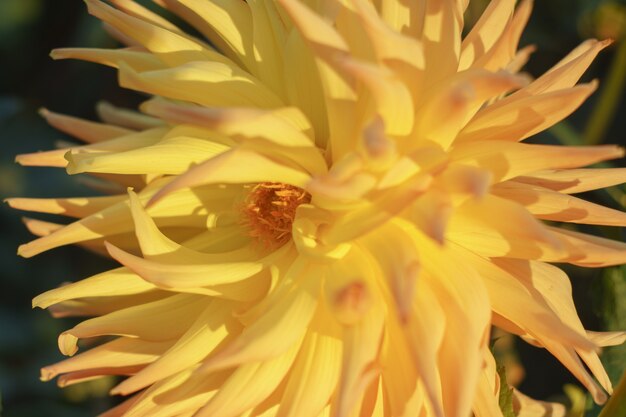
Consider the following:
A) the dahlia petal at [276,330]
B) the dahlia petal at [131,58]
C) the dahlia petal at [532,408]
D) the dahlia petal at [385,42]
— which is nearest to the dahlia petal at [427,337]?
the dahlia petal at [276,330]

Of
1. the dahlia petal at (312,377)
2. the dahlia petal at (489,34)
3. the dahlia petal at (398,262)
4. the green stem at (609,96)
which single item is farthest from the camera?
the green stem at (609,96)

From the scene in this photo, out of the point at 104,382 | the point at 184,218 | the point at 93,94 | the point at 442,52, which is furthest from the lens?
the point at 93,94

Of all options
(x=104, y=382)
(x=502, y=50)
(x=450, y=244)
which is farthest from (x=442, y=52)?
(x=104, y=382)

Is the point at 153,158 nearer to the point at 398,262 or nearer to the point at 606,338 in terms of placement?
the point at 398,262

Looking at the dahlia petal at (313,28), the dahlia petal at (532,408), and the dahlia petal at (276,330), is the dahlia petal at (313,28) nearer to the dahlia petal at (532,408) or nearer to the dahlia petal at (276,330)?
the dahlia petal at (276,330)

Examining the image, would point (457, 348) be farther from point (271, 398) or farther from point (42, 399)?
point (42, 399)

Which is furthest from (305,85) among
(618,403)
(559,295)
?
(618,403)
